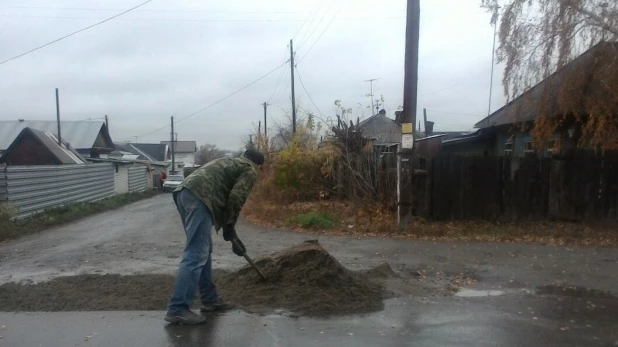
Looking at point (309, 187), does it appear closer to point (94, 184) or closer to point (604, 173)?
point (604, 173)

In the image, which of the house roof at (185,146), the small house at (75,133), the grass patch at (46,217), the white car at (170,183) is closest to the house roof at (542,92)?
the grass patch at (46,217)

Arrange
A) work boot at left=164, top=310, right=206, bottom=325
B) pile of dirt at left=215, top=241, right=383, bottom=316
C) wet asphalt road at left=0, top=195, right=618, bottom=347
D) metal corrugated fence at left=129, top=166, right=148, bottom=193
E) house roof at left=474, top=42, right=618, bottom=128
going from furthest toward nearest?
1. metal corrugated fence at left=129, top=166, right=148, bottom=193
2. house roof at left=474, top=42, right=618, bottom=128
3. pile of dirt at left=215, top=241, right=383, bottom=316
4. work boot at left=164, top=310, right=206, bottom=325
5. wet asphalt road at left=0, top=195, right=618, bottom=347

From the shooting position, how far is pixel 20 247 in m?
12.0

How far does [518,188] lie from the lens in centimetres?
1356

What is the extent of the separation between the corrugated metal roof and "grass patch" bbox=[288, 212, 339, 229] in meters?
33.0

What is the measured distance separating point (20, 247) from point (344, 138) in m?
8.62

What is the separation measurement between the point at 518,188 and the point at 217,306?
9.25 meters

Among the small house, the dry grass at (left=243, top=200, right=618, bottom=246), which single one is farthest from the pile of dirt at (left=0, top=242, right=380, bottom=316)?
the small house

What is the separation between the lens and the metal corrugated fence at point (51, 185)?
1695 cm

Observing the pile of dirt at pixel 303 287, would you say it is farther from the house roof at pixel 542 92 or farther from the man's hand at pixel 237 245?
the house roof at pixel 542 92

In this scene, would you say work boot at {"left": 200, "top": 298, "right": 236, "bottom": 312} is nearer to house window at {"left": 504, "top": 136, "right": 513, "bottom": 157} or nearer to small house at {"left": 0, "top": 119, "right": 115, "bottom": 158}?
house window at {"left": 504, "top": 136, "right": 513, "bottom": 157}

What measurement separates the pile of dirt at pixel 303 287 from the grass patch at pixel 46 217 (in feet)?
29.0

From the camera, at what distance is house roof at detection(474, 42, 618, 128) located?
12.1m

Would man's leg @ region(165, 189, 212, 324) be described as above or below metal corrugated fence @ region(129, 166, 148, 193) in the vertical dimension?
above
